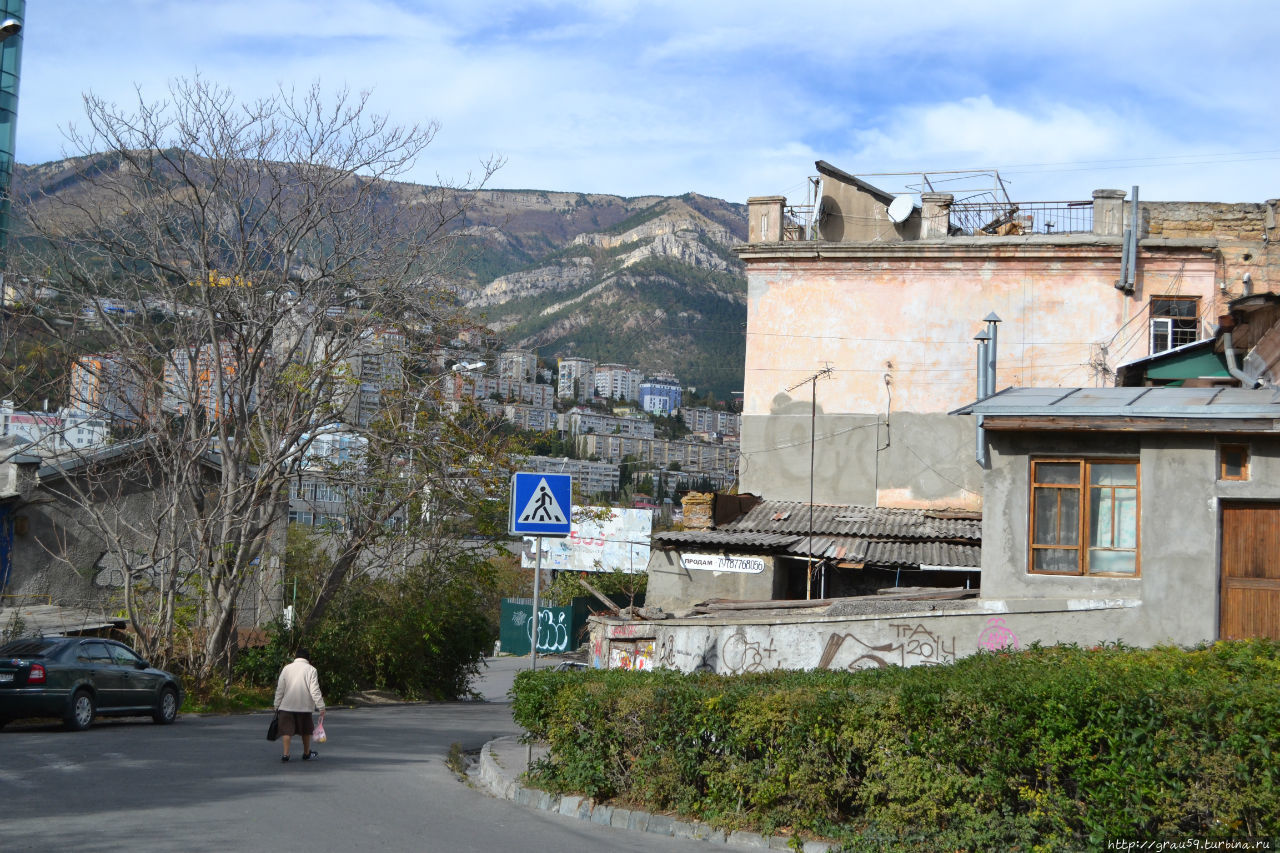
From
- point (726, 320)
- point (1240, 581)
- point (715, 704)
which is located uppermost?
point (726, 320)

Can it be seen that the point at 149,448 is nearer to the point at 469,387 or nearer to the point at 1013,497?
the point at 469,387

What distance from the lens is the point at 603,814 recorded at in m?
10.4

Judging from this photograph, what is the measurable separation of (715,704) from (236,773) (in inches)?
213

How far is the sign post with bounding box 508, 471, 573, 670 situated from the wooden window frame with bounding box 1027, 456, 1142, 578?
594 cm

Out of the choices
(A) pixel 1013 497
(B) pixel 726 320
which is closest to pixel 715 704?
(A) pixel 1013 497

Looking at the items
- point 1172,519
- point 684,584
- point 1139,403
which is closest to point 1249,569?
point 1172,519

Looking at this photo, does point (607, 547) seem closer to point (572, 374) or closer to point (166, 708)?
point (166, 708)

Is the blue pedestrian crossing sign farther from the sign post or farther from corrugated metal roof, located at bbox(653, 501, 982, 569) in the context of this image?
corrugated metal roof, located at bbox(653, 501, 982, 569)

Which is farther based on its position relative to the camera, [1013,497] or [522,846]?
[1013,497]

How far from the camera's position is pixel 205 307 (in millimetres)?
20250

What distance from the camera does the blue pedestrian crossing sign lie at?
1396 centimetres

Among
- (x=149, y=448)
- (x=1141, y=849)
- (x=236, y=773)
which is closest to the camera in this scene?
(x=1141, y=849)

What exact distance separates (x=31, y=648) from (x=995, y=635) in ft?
42.9

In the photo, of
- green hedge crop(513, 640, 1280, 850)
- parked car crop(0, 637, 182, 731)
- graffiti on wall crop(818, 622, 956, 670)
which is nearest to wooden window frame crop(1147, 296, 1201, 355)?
graffiti on wall crop(818, 622, 956, 670)
